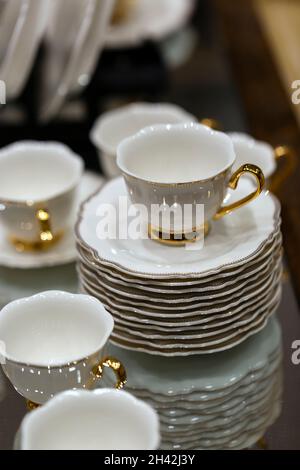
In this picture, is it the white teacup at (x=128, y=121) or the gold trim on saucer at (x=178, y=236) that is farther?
the white teacup at (x=128, y=121)

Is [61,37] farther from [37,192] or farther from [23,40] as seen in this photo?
[37,192]

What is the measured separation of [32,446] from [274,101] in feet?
2.38

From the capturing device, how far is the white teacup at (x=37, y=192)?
806mm

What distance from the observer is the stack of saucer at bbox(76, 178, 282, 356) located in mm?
661

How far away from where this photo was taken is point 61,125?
3.63 feet

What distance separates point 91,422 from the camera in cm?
55

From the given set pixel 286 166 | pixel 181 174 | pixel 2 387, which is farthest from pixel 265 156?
pixel 2 387

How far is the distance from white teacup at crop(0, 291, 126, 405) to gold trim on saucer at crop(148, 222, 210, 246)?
106mm

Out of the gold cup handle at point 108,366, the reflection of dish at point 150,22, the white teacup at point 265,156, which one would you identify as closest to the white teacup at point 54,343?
the gold cup handle at point 108,366

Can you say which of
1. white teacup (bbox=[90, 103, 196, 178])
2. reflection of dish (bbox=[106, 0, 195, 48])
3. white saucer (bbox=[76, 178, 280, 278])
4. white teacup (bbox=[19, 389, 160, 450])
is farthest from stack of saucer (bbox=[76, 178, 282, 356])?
reflection of dish (bbox=[106, 0, 195, 48])

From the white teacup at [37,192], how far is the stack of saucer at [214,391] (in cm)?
17

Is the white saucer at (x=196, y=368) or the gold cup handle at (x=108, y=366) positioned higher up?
the gold cup handle at (x=108, y=366)

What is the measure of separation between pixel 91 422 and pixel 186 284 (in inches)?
5.8

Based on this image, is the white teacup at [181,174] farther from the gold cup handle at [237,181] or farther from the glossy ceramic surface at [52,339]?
the glossy ceramic surface at [52,339]
